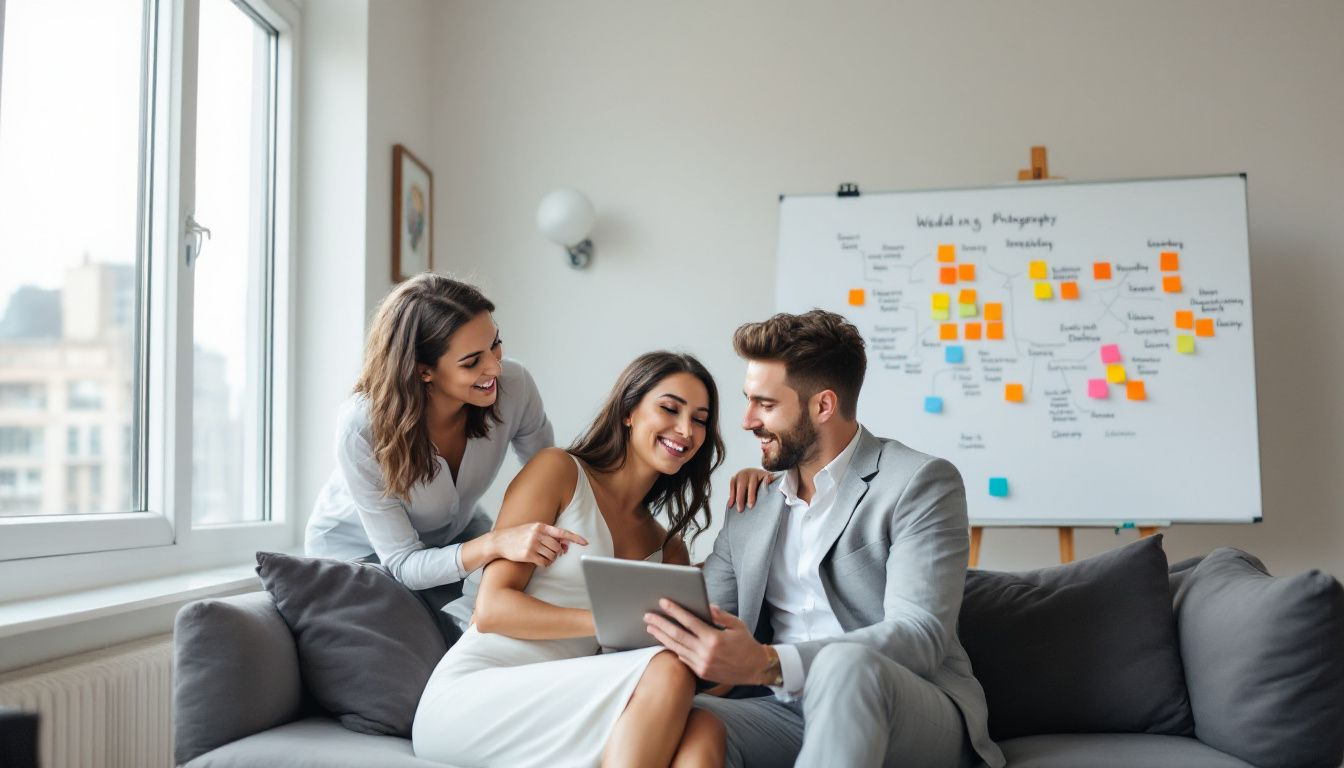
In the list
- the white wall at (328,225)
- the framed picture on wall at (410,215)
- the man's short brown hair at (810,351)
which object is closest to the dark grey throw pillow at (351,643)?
the man's short brown hair at (810,351)

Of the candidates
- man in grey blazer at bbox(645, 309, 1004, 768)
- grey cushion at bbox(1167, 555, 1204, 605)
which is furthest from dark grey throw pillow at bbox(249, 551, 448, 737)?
grey cushion at bbox(1167, 555, 1204, 605)

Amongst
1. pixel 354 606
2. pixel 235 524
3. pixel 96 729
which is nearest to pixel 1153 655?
pixel 354 606

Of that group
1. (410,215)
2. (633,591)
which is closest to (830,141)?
(410,215)

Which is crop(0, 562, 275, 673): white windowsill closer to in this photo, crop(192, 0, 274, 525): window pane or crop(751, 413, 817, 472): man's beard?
crop(192, 0, 274, 525): window pane

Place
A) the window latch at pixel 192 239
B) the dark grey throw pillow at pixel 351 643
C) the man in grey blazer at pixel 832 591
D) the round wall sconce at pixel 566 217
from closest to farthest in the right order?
the man in grey blazer at pixel 832 591
the dark grey throw pillow at pixel 351 643
the window latch at pixel 192 239
the round wall sconce at pixel 566 217

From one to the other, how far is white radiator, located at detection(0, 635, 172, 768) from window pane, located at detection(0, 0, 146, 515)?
0.37m

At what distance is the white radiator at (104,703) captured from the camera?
6.29 ft

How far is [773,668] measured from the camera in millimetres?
1806

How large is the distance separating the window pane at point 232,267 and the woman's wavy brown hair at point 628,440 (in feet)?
4.06

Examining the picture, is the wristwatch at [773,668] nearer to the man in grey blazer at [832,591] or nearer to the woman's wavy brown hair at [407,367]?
the man in grey blazer at [832,591]

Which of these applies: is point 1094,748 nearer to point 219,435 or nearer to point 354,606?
point 354,606

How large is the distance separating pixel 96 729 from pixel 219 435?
1.14 metres

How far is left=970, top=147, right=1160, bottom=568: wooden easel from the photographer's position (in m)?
3.29

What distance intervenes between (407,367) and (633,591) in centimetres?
76
